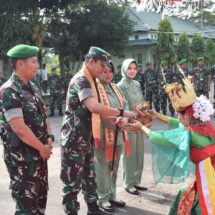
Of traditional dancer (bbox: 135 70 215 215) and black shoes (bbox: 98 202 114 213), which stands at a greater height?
traditional dancer (bbox: 135 70 215 215)

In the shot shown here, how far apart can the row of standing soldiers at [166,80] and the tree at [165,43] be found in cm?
1419

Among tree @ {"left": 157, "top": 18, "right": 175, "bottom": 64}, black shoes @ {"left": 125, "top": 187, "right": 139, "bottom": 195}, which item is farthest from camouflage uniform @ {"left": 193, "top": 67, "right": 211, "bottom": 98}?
tree @ {"left": 157, "top": 18, "right": 175, "bottom": 64}

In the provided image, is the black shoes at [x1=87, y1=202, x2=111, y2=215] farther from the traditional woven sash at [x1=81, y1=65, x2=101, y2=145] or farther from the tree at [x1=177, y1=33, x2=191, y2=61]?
the tree at [x1=177, y1=33, x2=191, y2=61]

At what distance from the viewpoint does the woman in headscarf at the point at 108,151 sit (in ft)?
15.1

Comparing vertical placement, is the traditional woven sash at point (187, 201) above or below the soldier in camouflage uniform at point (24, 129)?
below

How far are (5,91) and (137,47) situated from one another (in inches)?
1247

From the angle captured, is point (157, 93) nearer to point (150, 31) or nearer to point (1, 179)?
point (1, 179)

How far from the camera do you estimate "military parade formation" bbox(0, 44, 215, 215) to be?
3.29 metres

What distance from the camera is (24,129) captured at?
10.4ft

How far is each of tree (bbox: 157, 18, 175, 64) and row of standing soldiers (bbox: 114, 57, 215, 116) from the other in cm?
1419

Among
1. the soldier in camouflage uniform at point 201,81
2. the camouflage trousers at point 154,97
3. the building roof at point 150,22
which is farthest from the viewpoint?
the building roof at point 150,22

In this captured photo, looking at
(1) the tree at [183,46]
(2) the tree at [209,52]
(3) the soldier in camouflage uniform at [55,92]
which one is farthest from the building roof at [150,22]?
(3) the soldier in camouflage uniform at [55,92]

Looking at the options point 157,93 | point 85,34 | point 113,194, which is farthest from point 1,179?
point 85,34

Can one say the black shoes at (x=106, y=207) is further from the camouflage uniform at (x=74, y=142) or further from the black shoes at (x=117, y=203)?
the camouflage uniform at (x=74, y=142)
